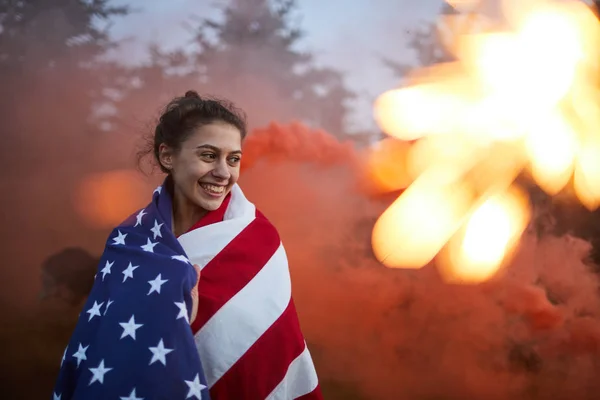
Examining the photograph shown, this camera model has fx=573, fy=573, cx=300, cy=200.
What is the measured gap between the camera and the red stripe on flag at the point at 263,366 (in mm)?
1642

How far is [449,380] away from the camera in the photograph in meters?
2.73

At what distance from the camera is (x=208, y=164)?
5.67ft

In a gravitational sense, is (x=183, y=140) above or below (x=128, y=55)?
below

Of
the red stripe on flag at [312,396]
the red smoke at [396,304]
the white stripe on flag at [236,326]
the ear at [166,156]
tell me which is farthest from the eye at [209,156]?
the red smoke at [396,304]

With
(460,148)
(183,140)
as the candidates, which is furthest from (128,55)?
(460,148)

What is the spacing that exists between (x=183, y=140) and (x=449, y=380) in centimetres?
178

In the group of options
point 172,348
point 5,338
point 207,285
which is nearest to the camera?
point 172,348

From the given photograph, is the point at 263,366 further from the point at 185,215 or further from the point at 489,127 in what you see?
the point at 489,127

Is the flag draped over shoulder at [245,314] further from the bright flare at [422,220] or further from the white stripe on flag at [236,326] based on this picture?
the bright flare at [422,220]

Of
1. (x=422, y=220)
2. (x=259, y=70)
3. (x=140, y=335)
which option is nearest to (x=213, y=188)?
(x=140, y=335)

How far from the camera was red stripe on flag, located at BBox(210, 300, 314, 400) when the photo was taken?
1.64 meters

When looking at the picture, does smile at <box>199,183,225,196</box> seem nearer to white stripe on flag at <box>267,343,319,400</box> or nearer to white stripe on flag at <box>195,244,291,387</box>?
white stripe on flag at <box>195,244,291,387</box>

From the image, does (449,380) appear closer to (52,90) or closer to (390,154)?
(390,154)

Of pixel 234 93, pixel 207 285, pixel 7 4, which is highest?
pixel 7 4
